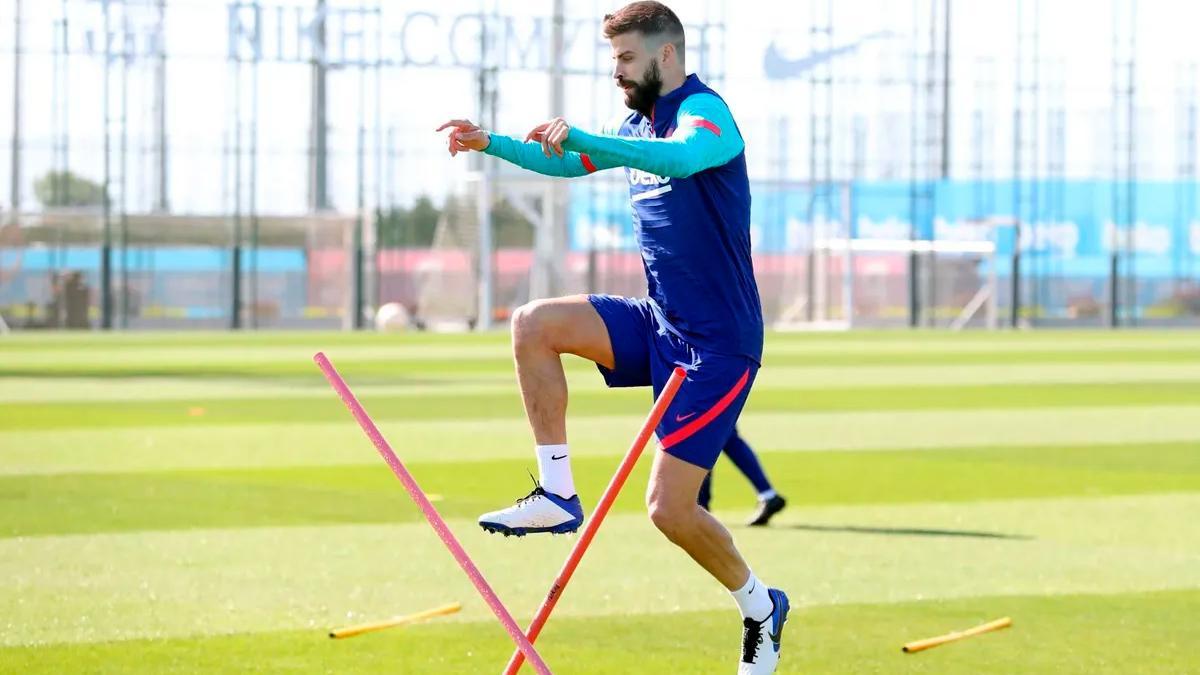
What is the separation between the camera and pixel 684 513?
6.88 meters

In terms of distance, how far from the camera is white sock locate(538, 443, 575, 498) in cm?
684

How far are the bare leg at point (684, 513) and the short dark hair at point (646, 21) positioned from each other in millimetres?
1470

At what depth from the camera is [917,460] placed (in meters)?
16.1

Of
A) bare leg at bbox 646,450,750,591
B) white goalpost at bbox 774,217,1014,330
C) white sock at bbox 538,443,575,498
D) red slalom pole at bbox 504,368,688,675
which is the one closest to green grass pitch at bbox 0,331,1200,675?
bare leg at bbox 646,450,750,591

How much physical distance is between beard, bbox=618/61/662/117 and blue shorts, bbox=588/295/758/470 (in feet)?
2.31

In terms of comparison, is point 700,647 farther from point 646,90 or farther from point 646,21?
point 646,21

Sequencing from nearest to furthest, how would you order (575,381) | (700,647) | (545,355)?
(545,355), (700,647), (575,381)

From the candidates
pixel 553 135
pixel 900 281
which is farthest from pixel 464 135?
pixel 900 281

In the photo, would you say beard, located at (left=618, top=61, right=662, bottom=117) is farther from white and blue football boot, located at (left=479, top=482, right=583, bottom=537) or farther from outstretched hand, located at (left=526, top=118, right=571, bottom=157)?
white and blue football boot, located at (left=479, top=482, right=583, bottom=537)

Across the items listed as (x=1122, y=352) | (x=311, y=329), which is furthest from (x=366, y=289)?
(x=1122, y=352)

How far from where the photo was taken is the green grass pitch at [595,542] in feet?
26.6

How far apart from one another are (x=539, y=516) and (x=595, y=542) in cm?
440

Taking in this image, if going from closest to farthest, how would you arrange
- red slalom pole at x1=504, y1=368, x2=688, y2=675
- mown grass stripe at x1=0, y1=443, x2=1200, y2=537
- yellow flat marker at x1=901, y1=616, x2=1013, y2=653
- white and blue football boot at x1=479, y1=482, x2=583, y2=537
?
red slalom pole at x1=504, y1=368, x2=688, y2=675
white and blue football boot at x1=479, y1=482, x2=583, y2=537
yellow flat marker at x1=901, y1=616, x2=1013, y2=653
mown grass stripe at x1=0, y1=443, x2=1200, y2=537

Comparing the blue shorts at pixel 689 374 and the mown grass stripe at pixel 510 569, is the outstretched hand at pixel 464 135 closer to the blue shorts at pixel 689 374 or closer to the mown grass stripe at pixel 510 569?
the blue shorts at pixel 689 374
